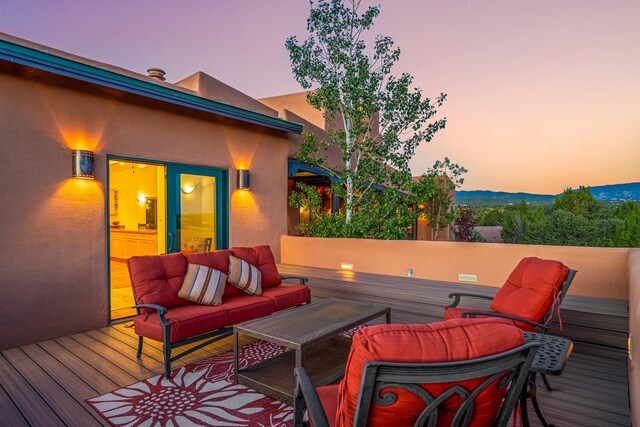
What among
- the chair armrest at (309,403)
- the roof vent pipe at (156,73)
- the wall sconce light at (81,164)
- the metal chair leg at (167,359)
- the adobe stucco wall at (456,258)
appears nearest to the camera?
the chair armrest at (309,403)

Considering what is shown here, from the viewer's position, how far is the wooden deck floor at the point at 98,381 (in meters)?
2.65

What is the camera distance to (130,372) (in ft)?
11.2

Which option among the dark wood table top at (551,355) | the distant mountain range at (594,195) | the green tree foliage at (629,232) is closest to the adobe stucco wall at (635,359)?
the dark wood table top at (551,355)

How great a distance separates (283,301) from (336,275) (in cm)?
147

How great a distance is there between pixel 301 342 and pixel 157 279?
1.97 metres

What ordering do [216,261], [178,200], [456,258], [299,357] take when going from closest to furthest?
[299,357], [216,261], [456,258], [178,200]

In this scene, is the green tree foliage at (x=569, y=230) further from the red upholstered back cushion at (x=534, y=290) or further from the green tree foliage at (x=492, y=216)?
the red upholstered back cushion at (x=534, y=290)

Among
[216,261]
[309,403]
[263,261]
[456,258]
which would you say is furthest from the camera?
[456,258]

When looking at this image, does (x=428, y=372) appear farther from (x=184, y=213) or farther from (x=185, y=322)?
(x=184, y=213)

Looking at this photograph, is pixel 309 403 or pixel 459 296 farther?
pixel 459 296

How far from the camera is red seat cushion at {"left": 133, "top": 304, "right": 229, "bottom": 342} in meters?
3.35

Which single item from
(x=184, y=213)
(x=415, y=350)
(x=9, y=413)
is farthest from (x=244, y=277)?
(x=415, y=350)

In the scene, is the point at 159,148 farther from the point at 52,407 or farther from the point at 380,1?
the point at 380,1

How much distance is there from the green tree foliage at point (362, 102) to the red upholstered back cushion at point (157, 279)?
12.6 feet
